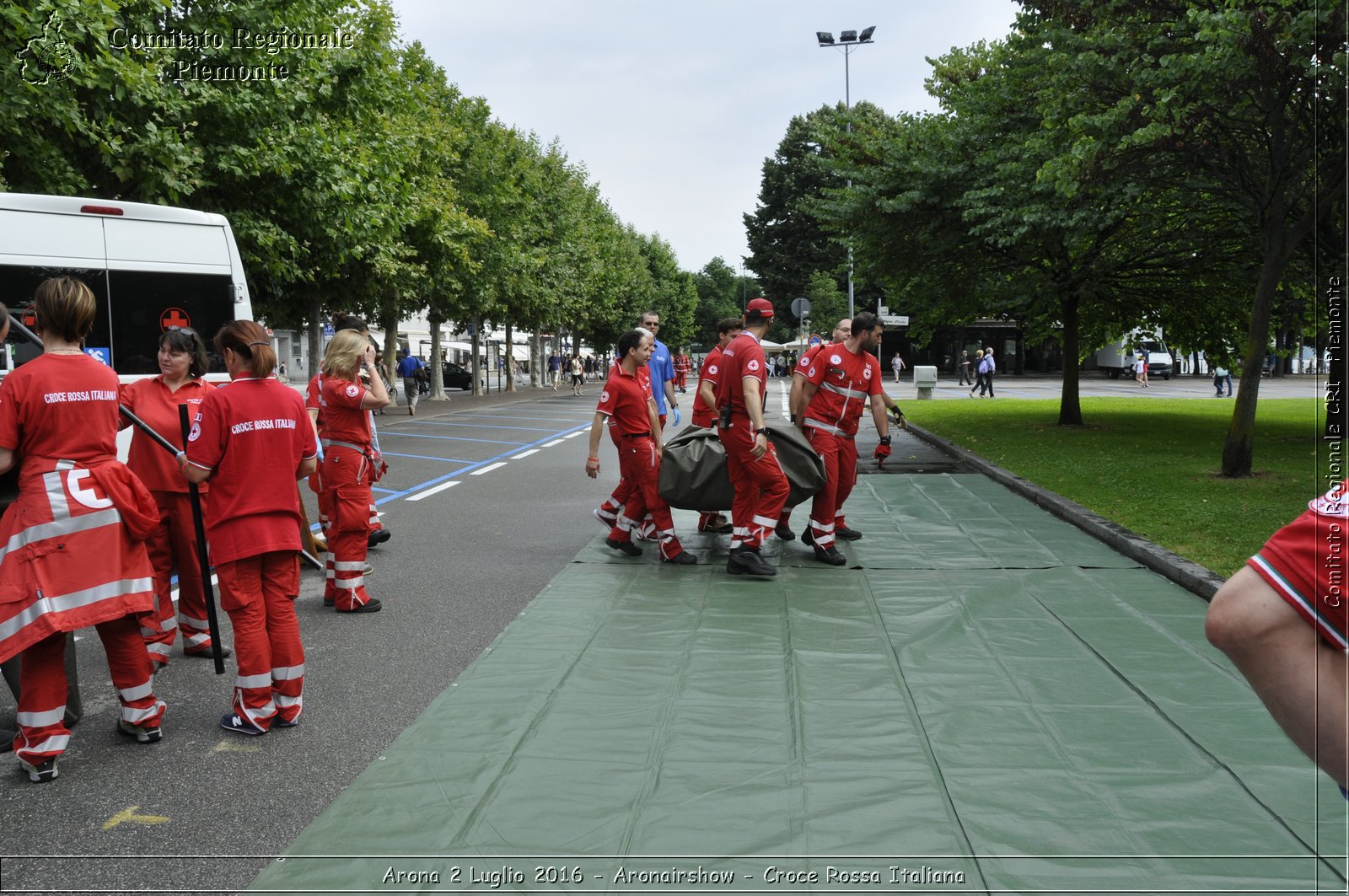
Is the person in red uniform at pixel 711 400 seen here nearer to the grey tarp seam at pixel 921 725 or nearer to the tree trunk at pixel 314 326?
the grey tarp seam at pixel 921 725

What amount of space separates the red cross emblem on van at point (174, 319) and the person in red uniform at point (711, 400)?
4769 mm

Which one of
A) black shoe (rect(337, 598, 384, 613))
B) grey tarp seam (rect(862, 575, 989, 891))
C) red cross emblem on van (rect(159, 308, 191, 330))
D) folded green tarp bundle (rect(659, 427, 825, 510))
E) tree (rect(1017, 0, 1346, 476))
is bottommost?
grey tarp seam (rect(862, 575, 989, 891))

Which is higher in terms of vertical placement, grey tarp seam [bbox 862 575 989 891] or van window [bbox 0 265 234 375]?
van window [bbox 0 265 234 375]

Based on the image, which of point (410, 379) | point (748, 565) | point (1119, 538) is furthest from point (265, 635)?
point (410, 379)

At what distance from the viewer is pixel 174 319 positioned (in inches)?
368

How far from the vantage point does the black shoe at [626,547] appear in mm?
8102

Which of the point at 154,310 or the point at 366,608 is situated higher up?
the point at 154,310

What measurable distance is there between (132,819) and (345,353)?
3.35m

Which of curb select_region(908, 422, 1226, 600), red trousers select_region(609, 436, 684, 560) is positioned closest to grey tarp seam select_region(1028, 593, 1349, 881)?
curb select_region(908, 422, 1226, 600)

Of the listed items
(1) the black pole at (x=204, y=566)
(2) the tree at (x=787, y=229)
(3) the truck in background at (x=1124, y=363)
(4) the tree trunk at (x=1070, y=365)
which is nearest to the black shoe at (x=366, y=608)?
(1) the black pole at (x=204, y=566)

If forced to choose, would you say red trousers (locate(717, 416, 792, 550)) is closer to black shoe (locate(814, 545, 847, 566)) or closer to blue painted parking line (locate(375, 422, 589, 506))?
black shoe (locate(814, 545, 847, 566))

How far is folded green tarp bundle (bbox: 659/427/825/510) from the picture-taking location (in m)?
7.62

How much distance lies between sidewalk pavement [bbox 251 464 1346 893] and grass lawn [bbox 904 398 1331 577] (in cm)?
123

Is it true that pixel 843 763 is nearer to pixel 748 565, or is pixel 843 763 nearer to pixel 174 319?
pixel 748 565
